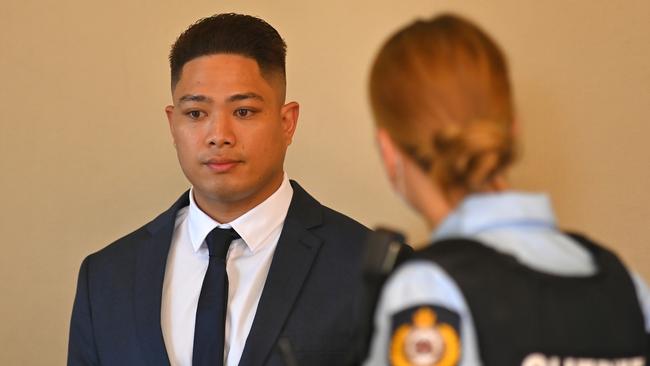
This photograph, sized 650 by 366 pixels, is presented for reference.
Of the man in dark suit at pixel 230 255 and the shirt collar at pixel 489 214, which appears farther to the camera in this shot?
the man in dark suit at pixel 230 255

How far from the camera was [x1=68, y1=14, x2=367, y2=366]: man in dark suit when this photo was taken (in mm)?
1672

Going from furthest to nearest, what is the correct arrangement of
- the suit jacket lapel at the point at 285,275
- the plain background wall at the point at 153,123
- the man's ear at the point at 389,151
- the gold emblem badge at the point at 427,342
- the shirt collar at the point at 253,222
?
1. the plain background wall at the point at 153,123
2. the shirt collar at the point at 253,222
3. the suit jacket lapel at the point at 285,275
4. the man's ear at the point at 389,151
5. the gold emblem badge at the point at 427,342

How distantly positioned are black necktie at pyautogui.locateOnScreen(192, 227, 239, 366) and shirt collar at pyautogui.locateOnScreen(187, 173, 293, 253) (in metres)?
0.02

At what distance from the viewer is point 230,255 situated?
69.2 inches

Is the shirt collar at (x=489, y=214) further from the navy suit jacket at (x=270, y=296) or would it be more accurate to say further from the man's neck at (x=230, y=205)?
the man's neck at (x=230, y=205)

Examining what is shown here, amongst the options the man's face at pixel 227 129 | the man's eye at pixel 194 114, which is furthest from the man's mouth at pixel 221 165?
the man's eye at pixel 194 114

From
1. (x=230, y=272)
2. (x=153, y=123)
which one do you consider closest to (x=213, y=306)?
(x=230, y=272)

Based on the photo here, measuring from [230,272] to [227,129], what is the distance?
0.27 m

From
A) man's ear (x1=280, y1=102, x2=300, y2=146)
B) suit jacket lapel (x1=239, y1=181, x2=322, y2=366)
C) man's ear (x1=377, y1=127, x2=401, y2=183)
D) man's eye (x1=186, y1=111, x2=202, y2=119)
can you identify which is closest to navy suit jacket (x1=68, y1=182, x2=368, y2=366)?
suit jacket lapel (x1=239, y1=181, x2=322, y2=366)

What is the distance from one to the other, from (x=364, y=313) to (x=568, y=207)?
3.57ft

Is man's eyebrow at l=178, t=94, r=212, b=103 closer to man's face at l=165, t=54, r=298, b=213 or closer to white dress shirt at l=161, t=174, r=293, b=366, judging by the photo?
man's face at l=165, t=54, r=298, b=213

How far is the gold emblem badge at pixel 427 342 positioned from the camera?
936mm

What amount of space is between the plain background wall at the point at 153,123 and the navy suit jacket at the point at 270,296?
0.30m

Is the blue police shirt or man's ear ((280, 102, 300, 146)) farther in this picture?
man's ear ((280, 102, 300, 146))
